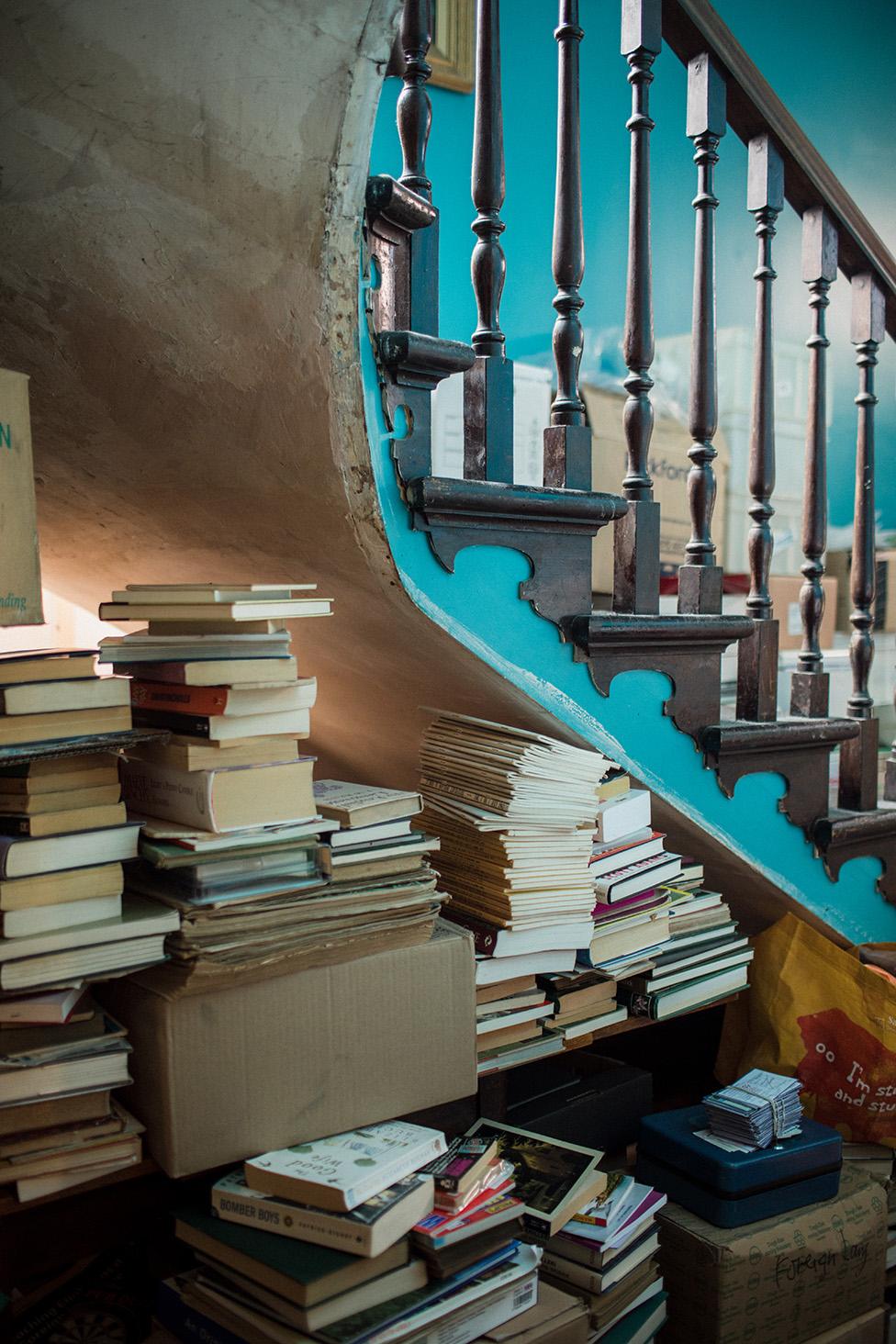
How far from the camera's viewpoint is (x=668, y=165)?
3.75 metres

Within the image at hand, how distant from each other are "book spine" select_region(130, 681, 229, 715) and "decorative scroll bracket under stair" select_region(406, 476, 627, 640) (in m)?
0.36

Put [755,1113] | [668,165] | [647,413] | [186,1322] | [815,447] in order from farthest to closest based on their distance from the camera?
[668,165], [815,447], [647,413], [755,1113], [186,1322]

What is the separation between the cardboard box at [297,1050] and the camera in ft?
3.94

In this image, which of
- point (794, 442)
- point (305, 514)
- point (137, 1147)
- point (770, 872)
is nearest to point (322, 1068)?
point (137, 1147)

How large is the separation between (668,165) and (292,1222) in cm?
368

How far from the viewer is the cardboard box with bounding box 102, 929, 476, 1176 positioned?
1200mm

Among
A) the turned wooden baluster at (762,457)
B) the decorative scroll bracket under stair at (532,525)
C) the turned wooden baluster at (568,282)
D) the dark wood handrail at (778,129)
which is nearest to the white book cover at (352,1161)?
the decorative scroll bracket under stair at (532,525)

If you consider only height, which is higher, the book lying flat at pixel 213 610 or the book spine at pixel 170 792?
the book lying flat at pixel 213 610

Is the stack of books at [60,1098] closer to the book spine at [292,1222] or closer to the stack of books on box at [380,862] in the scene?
the book spine at [292,1222]

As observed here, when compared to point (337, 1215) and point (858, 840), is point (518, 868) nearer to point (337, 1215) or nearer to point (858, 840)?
point (337, 1215)

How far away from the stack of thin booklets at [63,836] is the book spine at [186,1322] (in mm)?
430

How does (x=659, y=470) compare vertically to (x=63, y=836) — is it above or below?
above

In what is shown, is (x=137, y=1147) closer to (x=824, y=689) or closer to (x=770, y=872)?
(x=770, y=872)

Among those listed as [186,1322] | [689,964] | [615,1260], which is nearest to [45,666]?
[186,1322]
